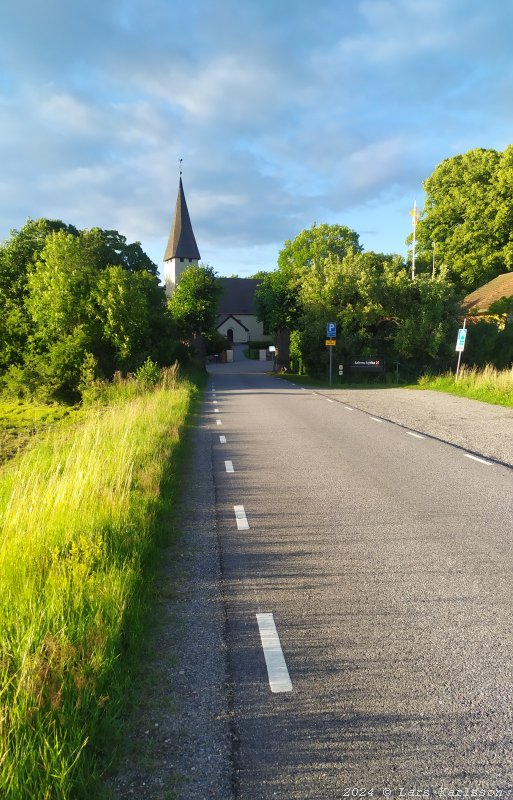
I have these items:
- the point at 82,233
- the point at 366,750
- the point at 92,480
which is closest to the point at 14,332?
the point at 82,233

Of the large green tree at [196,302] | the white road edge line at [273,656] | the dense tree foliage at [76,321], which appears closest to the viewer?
the white road edge line at [273,656]

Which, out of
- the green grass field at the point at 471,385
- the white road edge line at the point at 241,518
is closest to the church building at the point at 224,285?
the green grass field at the point at 471,385

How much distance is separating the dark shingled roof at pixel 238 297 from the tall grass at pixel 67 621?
9933cm

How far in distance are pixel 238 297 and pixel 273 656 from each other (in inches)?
4144

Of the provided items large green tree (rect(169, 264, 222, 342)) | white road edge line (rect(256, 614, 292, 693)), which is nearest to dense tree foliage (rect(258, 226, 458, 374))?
large green tree (rect(169, 264, 222, 342))

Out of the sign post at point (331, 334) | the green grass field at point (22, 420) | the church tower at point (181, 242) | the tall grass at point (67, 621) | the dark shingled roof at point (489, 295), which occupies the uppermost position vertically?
the church tower at point (181, 242)

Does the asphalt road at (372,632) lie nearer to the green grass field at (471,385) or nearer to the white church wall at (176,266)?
the green grass field at (471,385)

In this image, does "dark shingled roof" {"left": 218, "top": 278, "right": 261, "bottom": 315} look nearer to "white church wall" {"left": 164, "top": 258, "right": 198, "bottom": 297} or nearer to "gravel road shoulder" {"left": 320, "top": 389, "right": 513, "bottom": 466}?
"white church wall" {"left": 164, "top": 258, "right": 198, "bottom": 297}

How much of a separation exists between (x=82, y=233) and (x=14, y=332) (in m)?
6.89

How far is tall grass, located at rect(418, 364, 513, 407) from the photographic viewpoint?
20.8m

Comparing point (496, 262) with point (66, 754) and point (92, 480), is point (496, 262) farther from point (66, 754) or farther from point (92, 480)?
point (66, 754)

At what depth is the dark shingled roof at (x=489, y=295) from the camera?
128 feet

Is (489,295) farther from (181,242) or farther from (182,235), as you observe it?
(182,235)

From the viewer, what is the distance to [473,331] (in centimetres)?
3419
